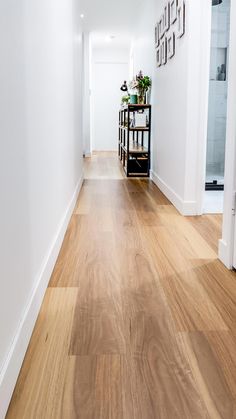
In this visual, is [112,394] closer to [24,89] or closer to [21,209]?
[21,209]

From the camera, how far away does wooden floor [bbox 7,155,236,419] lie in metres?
1.14

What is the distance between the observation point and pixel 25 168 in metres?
1.46

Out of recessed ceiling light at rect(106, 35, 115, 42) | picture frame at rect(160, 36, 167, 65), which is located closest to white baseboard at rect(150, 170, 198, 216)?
picture frame at rect(160, 36, 167, 65)

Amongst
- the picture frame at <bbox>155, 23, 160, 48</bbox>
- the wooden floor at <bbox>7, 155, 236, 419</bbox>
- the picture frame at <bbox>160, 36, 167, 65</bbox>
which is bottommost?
the wooden floor at <bbox>7, 155, 236, 419</bbox>

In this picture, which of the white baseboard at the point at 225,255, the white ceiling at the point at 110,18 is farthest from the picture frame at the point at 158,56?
the white baseboard at the point at 225,255

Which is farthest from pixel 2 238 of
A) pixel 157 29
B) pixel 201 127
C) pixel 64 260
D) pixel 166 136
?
pixel 157 29

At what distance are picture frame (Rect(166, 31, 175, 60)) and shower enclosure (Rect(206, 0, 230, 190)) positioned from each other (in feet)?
3.58

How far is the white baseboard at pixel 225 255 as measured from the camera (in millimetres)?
2168

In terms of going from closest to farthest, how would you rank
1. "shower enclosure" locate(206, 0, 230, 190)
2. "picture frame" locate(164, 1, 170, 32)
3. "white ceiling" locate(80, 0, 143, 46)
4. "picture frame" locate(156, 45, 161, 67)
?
"picture frame" locate(164, 1, 170, 32) < "picture frame" locate(156, 45, 161, 67) < "shower enclosure" locate(206, 0, 230, 190) < "white ceiling" locate(80, 0, 143, 46)

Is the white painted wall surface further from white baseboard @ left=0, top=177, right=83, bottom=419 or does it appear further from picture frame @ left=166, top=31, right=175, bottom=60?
white baseboard @ left=0, top=177, right=83, bottom=419

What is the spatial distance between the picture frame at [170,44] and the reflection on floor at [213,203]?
1.21 metres

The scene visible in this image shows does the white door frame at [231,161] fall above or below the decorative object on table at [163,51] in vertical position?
below

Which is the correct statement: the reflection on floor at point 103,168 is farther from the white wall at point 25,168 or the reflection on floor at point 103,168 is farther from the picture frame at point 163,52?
the white wall at point 25,168

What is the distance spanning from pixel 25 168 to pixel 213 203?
260cm
